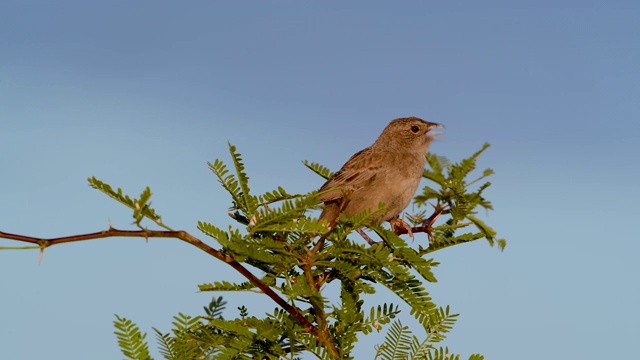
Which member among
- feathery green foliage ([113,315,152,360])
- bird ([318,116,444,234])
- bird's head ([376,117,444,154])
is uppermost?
bird's head ([376,117,444,154])

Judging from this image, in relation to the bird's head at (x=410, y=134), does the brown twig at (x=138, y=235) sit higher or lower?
lower

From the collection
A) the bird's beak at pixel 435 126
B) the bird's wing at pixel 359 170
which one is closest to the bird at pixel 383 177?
the bird's wing at pixel 359 170

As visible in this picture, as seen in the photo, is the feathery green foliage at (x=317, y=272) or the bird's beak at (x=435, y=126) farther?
the bird's beak at (x=435, y=126)

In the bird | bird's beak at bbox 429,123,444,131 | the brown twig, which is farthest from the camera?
bird's beak at bbox 429,123,444,131

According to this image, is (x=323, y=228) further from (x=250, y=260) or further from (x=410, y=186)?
(x=410, y=186)

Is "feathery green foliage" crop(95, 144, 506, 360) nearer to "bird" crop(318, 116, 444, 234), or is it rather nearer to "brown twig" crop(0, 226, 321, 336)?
"brown twig" crop(0, 226, 321, 336)

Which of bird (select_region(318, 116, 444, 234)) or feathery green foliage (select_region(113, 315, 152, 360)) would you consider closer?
feathery green foliage (select_region(113, 315, 152, 360))

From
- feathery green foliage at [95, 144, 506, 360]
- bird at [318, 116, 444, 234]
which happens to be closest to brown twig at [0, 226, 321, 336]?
feathery green foliage at [95, 144, 506, 360]

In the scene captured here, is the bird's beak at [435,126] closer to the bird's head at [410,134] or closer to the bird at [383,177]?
the bird's head at [410,134]

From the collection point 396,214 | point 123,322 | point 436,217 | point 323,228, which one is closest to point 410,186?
point 396,214

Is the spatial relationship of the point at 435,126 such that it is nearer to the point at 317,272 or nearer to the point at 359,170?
the point at 359,170

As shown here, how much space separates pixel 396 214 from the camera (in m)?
7.80

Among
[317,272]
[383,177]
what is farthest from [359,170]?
[317,272]

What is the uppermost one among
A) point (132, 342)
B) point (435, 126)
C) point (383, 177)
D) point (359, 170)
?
point (435, 126)
